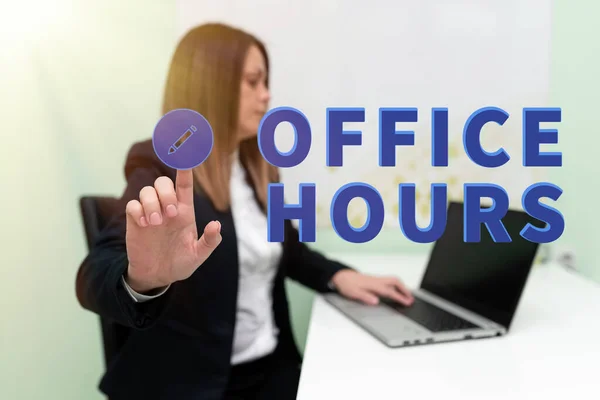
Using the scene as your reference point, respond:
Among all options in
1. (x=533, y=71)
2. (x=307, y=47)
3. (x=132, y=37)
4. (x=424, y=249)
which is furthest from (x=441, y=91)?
(x=132, y=37)

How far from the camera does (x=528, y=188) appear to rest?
39 cm

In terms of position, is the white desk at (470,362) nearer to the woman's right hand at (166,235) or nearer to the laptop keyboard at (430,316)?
the laptop keyboard at (430,316)

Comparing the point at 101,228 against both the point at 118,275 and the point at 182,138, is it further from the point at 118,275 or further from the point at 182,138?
the point at 182,138

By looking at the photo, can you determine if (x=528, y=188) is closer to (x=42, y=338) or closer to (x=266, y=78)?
(x=266, y=78)

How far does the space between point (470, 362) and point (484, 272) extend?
0.17 metres

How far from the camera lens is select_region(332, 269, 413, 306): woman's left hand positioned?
79 cm

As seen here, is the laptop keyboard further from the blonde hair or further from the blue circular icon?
the blue circular icon

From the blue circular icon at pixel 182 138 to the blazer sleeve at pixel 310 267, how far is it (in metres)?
0.55

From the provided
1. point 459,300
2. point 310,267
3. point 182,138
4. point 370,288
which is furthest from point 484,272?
point 182,138

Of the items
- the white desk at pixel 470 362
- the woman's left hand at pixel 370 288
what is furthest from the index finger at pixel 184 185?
the woman's left hand at pixel 370 288

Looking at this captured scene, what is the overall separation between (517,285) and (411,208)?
360 mm

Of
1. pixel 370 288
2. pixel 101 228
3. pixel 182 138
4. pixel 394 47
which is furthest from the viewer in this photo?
pixel 394 47

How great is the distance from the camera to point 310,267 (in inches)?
35.8

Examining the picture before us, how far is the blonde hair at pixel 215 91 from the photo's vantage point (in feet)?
1.74
